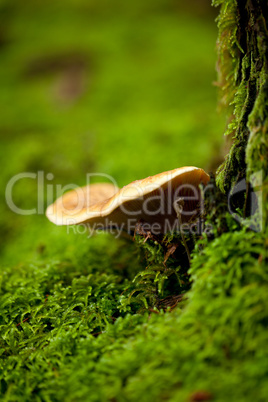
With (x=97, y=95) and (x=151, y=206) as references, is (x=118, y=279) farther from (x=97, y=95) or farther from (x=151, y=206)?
(x=97, y=95)

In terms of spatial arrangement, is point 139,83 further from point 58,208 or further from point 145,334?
point 145,334

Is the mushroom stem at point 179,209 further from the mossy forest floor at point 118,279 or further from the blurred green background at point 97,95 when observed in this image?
the blurred green background at point 97,95

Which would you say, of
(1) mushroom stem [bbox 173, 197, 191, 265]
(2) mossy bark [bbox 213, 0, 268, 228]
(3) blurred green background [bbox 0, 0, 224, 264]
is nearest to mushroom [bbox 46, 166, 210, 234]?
(1) mushroom stem [bbox 173, 197, 191, 265]

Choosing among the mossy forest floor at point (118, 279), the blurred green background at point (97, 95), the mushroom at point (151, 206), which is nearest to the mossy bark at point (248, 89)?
the mushroom at point (151, 206)

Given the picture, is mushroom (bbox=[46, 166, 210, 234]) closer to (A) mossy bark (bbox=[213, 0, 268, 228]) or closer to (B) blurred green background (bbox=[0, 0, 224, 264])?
(A) mossy bark (bbox=[213, 0, 268, 228])

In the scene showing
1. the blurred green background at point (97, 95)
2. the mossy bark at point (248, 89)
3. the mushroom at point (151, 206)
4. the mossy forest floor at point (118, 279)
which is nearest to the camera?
the mossy forest floor at point (118, 279)
